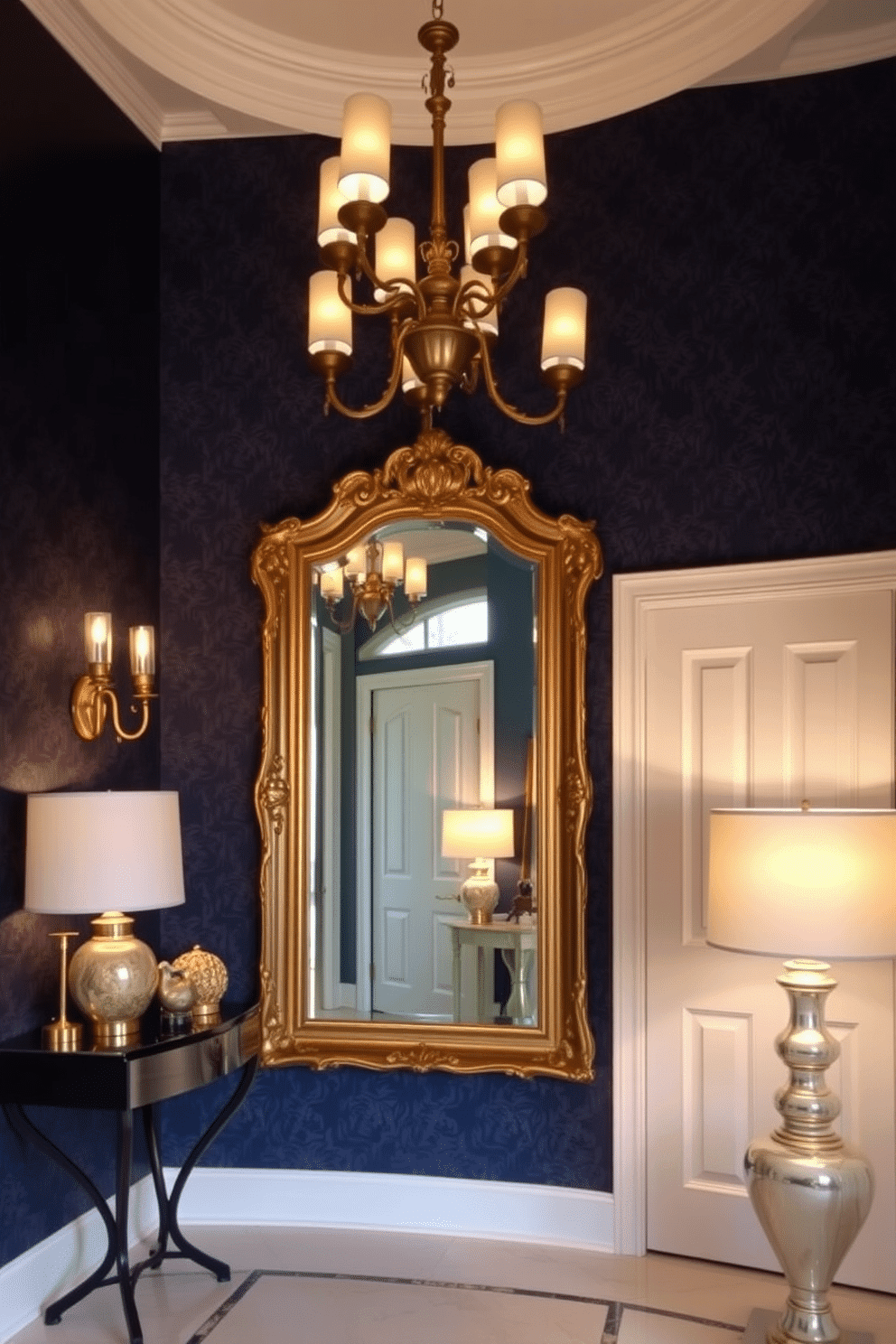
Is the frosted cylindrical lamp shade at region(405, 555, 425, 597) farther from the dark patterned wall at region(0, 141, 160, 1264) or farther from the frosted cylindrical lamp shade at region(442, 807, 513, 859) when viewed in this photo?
the dark patterned wall at region(0, 141, 160, 1264)

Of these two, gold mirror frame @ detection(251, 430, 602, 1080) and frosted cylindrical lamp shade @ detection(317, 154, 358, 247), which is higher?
frosted cylindrical lamp shade @ detection(317, 154, 358, 247)

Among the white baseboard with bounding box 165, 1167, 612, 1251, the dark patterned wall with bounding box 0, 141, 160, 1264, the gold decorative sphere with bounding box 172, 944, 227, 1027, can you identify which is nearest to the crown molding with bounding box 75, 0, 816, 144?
the dark patterned wall with bounding box 0, 141, 160, 1264

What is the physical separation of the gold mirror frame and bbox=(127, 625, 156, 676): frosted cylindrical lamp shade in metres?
0.43

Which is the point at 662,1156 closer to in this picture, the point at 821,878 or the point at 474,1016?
the point at 474,1016

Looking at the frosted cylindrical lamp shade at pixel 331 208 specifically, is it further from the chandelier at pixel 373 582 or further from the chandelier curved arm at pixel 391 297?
the chandelier at pixel 373 582

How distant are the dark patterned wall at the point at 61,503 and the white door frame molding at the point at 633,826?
151 centimetres

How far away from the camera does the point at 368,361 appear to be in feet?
13.0

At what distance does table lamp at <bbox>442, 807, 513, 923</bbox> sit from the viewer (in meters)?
3.65

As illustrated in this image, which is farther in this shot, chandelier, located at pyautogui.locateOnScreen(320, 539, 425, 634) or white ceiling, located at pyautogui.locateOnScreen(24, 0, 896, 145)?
chandelier, located at pyautogui.locateOnScreen(320, 539, 425, 634)

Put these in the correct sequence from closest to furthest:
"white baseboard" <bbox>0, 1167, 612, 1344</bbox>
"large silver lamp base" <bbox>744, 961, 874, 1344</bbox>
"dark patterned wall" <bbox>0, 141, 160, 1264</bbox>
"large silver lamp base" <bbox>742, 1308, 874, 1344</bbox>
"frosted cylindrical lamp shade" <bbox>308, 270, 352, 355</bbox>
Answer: "frosted cylindrical lamp shade" <bbox>308, 270, 352, 355</bbox> < "large silver lamp base" <bbox>744, 961, 874, 1344</bbox> < "large silver lamp base" <bbox>742, 1308, 874, 1344</bbox> < "dark patterned wall" <bbox>0, 141, 160, 1264</bbox> < "white baseboard" <bbox>0, 1167, 612, 1344</bbox>

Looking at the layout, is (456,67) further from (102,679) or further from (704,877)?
(704,877)

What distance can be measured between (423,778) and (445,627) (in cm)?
47

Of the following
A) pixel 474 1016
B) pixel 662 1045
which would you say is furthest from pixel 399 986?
pixel 662 1045

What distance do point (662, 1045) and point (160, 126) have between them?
3.37 metres
